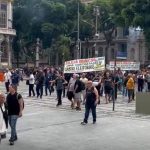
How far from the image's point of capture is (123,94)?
28.5 m

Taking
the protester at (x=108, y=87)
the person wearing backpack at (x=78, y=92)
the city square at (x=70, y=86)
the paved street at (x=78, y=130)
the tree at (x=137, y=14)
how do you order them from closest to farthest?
the paved street at (x=78, y=130) → the city square at (x=70, y=86) → the person wearing backpack at (x=78, y=92) → the protester at (x=108, y=87) → the tree at (x=137, y=14)

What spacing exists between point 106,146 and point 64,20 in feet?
177

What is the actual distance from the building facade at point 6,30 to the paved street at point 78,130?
49.0 m

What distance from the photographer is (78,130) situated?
611 inches

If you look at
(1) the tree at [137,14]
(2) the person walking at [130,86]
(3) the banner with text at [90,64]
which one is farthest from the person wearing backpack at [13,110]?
(1) the tree at [137,14]

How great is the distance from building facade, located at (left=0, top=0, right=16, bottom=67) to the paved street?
161 feet

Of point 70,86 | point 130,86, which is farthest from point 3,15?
point 70,86

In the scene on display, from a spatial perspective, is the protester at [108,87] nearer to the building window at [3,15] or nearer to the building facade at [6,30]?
the building facade at [6,30]

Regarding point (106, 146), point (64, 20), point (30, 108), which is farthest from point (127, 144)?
point (64, 20)

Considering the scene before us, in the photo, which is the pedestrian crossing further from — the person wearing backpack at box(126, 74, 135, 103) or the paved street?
the person wearing backpack at box(126, 74, 135, 103)

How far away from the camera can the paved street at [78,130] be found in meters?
13.0

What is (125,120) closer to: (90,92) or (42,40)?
(90,92)

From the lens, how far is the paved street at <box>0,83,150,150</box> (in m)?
13.0

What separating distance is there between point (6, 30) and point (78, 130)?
2184 inches
